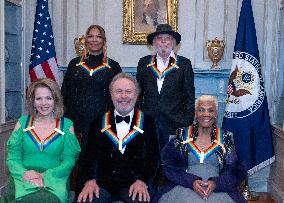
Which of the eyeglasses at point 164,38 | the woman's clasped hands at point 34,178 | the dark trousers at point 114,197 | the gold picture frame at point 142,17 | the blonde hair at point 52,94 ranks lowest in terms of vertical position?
the dark trousers at point 114,197

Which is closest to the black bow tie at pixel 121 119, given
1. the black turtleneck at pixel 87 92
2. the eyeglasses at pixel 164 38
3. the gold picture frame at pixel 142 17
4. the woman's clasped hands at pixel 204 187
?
the woman's clasped hands at pixel 204 187

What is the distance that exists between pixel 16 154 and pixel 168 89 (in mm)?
1410

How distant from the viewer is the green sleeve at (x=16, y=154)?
8.53 ft

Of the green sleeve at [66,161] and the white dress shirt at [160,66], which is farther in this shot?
the white dress shirt at [160,66]

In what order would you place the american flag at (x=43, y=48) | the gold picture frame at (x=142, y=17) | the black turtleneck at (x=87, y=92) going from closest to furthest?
the black turtleneck at (x=87, y=92), the american flag at (x=43, y=48), the gold picture frame at (x=142, y=17)

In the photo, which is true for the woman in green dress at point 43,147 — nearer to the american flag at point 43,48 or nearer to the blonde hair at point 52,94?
the blonde hair at point 52,94

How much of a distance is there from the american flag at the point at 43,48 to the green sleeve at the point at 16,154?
93.1 inches

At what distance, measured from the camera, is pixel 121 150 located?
265cm

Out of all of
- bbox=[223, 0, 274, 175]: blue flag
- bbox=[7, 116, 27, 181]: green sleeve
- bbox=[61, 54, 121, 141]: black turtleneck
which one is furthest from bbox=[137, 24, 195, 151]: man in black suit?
bbox=[223, 0, 274, 175]: blue flag

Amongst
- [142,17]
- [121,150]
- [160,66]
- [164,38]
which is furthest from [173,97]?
[142,17]

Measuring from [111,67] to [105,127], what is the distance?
107 centimetres

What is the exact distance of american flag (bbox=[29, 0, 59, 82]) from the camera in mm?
4945

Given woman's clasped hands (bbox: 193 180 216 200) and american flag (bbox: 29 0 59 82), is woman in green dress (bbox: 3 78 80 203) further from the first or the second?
american flag (bbox: 29 0 59 82)

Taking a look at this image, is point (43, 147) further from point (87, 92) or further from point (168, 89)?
point (168, 89)
